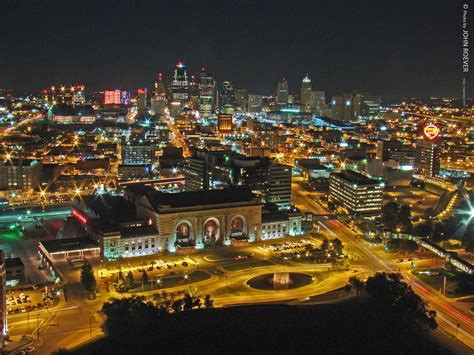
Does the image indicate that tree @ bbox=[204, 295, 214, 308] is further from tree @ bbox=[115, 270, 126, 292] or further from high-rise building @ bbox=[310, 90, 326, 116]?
high-rise building @ bbox=[310, 90, 326, 116]

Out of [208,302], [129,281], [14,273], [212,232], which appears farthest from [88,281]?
[212,232]

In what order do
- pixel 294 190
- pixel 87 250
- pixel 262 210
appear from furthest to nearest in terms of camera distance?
pixel 294 190 → pixel 262 210 → pixel 87 250

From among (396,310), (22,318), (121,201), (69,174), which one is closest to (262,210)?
(121,201)

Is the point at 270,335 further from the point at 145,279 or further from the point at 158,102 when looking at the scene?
the point at 158,102

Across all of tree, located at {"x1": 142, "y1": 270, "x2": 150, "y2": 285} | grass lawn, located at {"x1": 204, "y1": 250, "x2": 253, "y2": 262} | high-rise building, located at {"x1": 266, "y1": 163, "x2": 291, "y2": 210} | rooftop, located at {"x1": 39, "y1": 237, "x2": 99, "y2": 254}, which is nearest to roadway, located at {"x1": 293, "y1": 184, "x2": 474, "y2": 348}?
high-rise building, located at {"x1": 266, "y1": 163, "x2": 291, "y2": 210}

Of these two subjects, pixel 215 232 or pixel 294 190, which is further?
pixel 294 190

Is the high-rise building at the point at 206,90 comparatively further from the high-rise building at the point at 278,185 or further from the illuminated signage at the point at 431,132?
the high-rise building at the point at 278,185

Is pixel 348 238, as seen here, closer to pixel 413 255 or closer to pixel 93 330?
pixel 413 255
